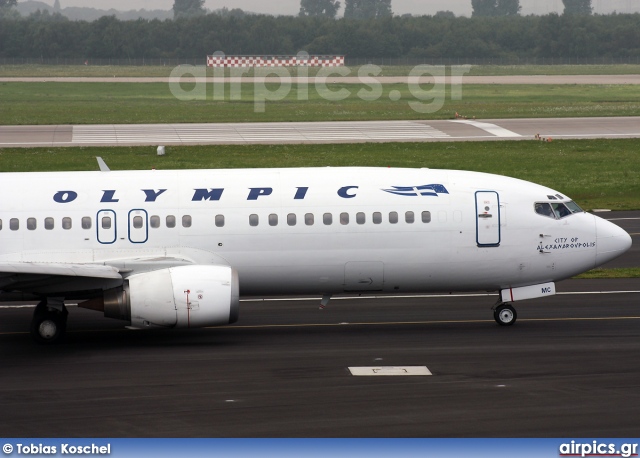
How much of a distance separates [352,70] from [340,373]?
432 feet

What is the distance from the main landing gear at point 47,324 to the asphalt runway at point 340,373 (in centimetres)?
37

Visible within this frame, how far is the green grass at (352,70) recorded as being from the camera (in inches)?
5579

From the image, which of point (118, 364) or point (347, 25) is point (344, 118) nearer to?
point (118, 364)

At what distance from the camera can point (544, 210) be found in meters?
26.5

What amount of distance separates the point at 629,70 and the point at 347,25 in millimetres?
57530

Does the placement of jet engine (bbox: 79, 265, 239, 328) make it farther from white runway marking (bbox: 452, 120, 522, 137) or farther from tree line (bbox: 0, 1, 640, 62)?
tree line (bbox: 0, 1, 640, 62)

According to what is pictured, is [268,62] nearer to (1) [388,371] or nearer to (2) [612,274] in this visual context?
(2) [612,274]

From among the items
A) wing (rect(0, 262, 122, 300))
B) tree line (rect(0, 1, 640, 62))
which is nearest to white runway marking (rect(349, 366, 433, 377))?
wing (rect(0, 262, 122, 300))

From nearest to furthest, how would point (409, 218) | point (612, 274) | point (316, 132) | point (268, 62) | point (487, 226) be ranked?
point (409, 218), point (487, 226), point (612, 274), point (316, 132), point (268, 62)

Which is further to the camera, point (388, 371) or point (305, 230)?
point (305, 230)

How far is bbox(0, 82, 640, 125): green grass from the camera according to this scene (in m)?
80.8

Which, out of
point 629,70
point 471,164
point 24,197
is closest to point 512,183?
point 24,197

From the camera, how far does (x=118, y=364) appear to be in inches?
925

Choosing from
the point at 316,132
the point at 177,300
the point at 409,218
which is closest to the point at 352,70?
the point at 316,132
